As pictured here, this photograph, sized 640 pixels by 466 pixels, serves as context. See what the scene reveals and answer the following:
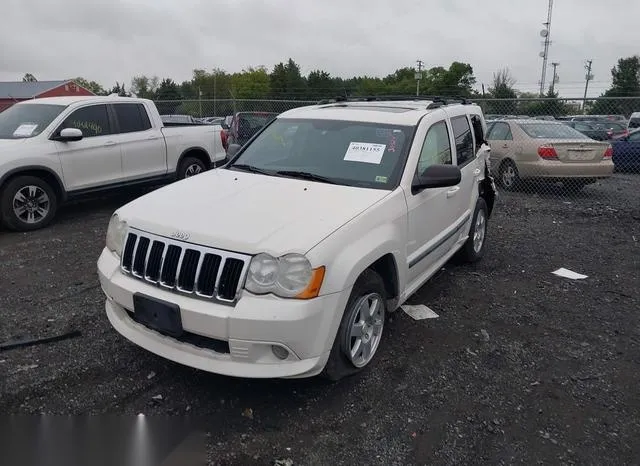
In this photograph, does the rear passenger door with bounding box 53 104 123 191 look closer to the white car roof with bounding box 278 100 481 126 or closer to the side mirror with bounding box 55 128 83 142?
the side mirror with bounding box 55 128 83 142

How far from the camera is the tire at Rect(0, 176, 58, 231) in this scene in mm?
6773

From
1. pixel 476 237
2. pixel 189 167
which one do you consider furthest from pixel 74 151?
pixel 476 237

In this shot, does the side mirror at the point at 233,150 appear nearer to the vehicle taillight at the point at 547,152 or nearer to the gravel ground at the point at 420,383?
the gravel ground at the point at 420,383

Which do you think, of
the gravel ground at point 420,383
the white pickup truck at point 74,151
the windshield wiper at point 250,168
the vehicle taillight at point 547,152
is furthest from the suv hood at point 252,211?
the vehicle taillight at point 547,152

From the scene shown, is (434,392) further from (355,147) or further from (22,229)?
(22,229)

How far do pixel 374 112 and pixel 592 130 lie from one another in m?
15.6

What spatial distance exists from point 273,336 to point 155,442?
90 centimetres

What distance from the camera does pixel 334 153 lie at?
415cm

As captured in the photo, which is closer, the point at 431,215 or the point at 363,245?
the point at 363,245

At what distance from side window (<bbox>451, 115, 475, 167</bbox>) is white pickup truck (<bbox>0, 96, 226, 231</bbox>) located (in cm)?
502

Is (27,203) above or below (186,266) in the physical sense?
below

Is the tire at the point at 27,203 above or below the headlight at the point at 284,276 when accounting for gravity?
below

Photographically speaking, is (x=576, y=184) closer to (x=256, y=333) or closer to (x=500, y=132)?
(x=500, y=132)

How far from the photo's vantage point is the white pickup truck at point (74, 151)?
6836 millimetres
